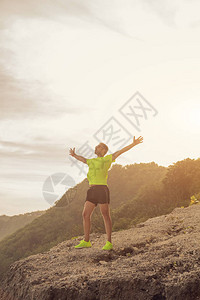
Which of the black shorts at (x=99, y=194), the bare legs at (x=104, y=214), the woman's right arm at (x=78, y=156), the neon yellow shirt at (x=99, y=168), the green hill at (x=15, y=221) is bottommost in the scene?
the bare legs at (x=104, y=214)

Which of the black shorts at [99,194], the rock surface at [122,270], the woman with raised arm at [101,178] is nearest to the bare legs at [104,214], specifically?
the woman with raised arm at [101,178]

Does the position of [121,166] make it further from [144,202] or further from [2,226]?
[2,226]

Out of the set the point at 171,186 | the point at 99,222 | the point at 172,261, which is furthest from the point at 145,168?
the point at 172,261

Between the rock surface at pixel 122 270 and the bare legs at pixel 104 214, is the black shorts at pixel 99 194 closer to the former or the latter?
the bare legs at pixel 104 214

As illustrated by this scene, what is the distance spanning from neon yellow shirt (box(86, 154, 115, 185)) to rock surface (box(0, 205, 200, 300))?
1532 mm

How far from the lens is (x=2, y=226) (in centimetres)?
5384

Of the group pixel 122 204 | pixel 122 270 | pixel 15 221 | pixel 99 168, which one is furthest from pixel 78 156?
pixel 15 221

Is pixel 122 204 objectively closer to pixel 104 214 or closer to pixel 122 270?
pixel 104 214

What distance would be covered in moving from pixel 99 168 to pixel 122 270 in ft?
7.96

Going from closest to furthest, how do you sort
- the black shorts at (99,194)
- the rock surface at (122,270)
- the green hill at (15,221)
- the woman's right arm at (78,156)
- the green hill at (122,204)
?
1. the rock surface at (122,270)
2. the black shorts at (99,194)
3. the woman's right arm at (78,156)
4. the green hill at (122,204)
5. the green hill at (15,221)

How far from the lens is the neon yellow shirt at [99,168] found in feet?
25.5

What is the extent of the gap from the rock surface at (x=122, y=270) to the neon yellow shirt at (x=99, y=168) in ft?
5.02

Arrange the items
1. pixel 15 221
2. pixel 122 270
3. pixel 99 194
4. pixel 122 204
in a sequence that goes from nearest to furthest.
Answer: pixel 122 270 < pixel 99 194 < pixel 122 204 < pixel 15 221

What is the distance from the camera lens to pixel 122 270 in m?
6.00
